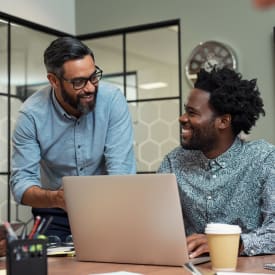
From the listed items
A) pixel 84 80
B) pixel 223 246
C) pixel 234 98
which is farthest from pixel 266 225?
pixel 84 80

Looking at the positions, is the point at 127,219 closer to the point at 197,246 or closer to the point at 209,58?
the point at 197,246

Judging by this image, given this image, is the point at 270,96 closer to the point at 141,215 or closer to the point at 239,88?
the point at 239,88

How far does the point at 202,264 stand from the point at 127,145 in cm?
78

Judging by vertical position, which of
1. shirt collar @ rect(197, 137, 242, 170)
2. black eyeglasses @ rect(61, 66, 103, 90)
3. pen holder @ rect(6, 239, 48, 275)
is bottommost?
pen holder @ rect(6, 239, 48, 275)

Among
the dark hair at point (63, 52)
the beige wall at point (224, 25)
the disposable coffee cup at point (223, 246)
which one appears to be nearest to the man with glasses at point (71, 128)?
the dark hair at point (63, 52)

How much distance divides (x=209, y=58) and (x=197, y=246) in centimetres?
247

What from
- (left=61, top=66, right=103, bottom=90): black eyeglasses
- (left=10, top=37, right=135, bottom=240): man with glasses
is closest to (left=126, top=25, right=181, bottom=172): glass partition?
(left=10, top=37, right=135, bottom=240): man with glasses

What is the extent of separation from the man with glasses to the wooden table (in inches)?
25.0

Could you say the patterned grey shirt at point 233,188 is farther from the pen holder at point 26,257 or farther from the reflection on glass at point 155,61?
the reflection on glass at point 155,61

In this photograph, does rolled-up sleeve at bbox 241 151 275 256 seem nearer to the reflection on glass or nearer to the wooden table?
the wooden table

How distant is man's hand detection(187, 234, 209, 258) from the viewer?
1378 mm

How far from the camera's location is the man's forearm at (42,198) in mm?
1699

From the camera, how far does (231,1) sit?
→ 12.0 ft

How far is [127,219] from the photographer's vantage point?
1.29 m
